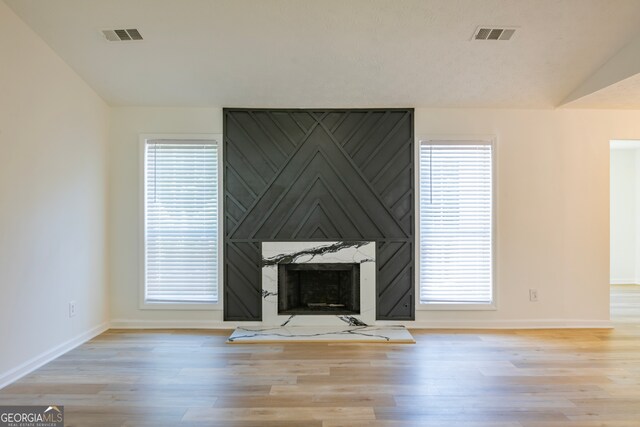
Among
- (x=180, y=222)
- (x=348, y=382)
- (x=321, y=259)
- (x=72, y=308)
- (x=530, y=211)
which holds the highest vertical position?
(x=530, y=211)

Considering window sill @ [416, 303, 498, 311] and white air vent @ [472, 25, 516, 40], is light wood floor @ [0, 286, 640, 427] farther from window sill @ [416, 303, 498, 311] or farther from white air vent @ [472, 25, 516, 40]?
white air vent @ [472, 25, 516, 40]

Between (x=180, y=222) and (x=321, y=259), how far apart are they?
64.2 inches

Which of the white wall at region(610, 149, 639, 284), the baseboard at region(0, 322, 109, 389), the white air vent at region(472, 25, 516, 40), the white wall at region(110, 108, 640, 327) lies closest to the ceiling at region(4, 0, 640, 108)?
the white air vent at region(472, 25, 516, 40)

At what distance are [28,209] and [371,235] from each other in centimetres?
316

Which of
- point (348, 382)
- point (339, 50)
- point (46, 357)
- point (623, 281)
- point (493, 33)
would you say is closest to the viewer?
point (348, 382)

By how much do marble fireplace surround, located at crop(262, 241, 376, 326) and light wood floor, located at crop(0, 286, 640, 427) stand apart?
1.80 feet

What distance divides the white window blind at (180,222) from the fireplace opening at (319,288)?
0.79 meters

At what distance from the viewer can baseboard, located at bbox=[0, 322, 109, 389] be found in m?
2.85

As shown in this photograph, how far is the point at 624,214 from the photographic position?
22.0ft

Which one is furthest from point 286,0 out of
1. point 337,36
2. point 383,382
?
point 383,382

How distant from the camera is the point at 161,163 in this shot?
4258 mm

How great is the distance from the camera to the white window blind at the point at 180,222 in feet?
14.0

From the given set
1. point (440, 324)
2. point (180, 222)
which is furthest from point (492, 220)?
point (180, 222)

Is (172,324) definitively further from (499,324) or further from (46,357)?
(499,324)
